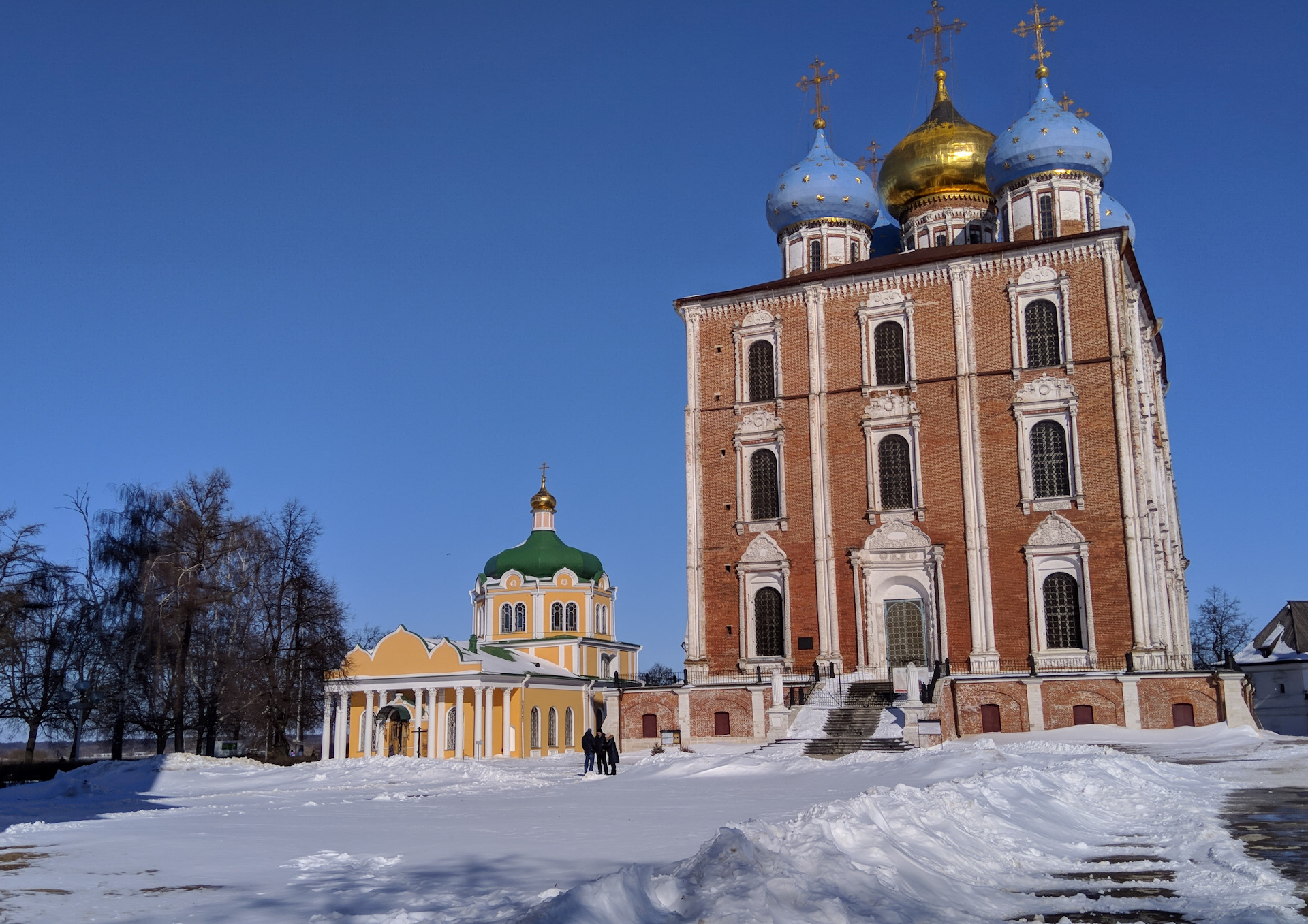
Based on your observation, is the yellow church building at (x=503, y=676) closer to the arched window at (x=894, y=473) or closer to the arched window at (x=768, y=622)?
the arched window at (x=768, y=622)

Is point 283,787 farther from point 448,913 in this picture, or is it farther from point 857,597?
point 448,913

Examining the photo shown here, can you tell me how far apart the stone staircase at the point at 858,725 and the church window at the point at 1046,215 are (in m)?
15.0

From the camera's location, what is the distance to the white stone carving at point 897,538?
3403 centimetres

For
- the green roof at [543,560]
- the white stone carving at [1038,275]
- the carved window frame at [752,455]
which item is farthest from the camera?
the green roof at [543,560]

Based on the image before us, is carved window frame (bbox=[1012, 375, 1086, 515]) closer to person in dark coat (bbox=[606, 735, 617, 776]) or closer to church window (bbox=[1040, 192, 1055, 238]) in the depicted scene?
church window (bbox=[1040, 192, 1055, 238])

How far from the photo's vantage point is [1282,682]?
51938 mm

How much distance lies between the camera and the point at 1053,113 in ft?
125

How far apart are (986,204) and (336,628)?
26.4 m

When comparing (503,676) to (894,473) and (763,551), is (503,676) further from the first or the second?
(894,473)

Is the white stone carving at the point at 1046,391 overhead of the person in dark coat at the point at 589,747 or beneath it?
overhead

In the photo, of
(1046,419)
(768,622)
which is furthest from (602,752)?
(1046,419)

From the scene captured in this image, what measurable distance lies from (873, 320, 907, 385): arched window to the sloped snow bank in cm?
2270

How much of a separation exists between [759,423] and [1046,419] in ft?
26.8

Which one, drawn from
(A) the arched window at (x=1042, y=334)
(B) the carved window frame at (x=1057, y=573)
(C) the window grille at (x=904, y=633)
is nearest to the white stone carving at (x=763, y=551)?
(C) the window grille at (x=904, y=633)
